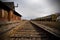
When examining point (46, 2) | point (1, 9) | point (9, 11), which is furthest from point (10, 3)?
point (46, 2)

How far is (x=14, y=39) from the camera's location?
8.16ft

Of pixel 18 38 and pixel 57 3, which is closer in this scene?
pixel 18 38

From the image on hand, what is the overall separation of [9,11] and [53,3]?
51.7ft

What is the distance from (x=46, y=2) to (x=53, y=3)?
0.89 feet

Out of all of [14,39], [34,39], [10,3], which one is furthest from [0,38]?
[10,3]

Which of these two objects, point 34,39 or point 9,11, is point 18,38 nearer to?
point 34,39

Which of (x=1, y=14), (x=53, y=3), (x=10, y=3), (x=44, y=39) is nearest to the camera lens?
(x=44, y=39)

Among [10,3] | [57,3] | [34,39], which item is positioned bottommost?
[34,39]

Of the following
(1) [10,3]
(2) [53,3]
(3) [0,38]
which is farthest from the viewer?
(1) [10,3]

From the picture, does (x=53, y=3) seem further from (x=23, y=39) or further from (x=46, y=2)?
(x=23, y=39)

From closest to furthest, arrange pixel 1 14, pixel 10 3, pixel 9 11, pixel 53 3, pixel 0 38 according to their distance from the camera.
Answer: pixel 0 38 → pixel 53 3 → pixel 1 14 → pixel 9 11 → pixel 10 3

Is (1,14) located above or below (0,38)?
above

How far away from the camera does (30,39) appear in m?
2.48

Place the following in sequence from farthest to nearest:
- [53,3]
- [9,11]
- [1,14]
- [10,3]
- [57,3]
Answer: [10,3]
[9,11]
[1,14]
[53,3]
[57,3]
